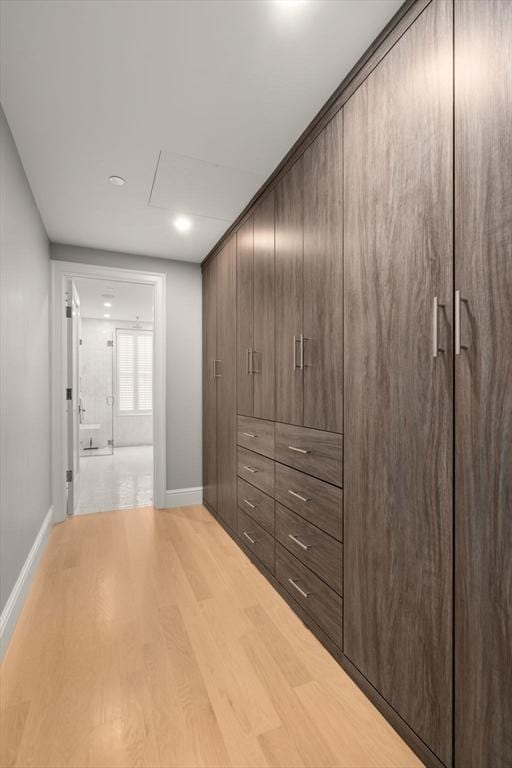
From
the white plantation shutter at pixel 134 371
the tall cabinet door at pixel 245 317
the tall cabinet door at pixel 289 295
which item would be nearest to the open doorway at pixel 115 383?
the white plantation shutter at pixel 134 371

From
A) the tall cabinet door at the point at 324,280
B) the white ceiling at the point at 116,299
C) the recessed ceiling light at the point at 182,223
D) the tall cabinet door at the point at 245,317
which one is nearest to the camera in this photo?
the tall cabinet door at the point at 324,280

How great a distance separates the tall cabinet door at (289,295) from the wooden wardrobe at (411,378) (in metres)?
0.01

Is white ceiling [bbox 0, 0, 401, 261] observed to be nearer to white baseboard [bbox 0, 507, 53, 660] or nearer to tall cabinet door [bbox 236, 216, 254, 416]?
tall cabinet door [bbox 236, 216, 254, 416]

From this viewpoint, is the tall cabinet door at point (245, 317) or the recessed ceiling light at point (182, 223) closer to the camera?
the tall cabinet door at point (245, 317)

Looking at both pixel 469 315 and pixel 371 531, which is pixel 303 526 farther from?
pixel 469 315

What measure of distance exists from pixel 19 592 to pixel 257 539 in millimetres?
1323

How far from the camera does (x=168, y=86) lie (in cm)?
152

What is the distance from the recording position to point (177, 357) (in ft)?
11.8

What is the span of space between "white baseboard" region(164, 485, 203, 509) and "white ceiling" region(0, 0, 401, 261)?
2.54m

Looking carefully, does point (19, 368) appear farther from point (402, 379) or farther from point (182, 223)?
point (402, 379)

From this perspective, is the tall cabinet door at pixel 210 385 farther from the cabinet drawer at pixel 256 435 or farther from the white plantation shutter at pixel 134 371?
the white plantation shutter at pixel 134 371

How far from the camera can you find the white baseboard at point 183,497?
3535mm

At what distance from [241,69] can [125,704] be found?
248cm

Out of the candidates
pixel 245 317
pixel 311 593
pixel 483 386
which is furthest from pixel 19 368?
pixel 483 386
